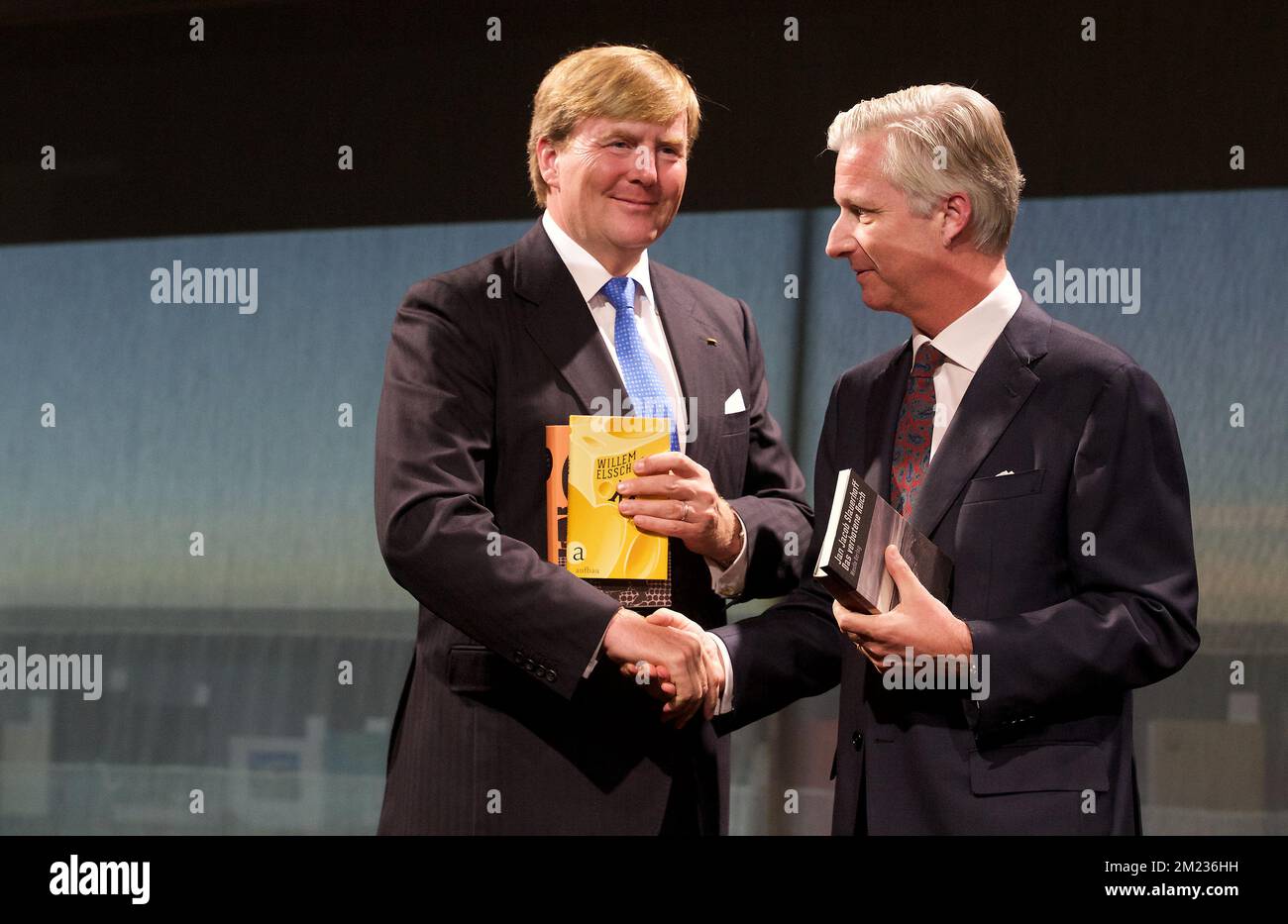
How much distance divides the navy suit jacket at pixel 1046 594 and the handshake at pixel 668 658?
0.30m

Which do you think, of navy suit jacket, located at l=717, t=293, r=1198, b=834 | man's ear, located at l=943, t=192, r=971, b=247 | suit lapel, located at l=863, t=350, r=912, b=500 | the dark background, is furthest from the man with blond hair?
the dark background

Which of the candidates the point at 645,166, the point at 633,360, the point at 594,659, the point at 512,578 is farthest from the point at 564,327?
the point at 594,659

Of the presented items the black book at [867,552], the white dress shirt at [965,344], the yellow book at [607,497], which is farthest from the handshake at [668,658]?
the white dress shirt at [965,344]

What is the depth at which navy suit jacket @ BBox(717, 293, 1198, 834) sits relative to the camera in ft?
6.82

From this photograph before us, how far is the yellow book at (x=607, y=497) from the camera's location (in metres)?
2.33

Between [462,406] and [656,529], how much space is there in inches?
15.5

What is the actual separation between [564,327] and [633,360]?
139mm

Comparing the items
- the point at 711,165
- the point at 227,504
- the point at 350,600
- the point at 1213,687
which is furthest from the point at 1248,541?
the point at 227,504

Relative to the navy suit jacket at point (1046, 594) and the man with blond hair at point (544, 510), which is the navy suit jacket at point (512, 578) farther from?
the navy suit jacket at point (1046, 594)

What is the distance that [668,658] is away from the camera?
2270 mm

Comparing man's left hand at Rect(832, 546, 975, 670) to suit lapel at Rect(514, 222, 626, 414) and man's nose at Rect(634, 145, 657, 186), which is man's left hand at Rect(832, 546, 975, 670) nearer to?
suit lapel at Rect(514, 222, 626, 414)

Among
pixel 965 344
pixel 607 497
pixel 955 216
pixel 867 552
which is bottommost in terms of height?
pixel 867 552

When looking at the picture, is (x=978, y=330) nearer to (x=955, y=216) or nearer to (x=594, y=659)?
(x=955, y=216)
